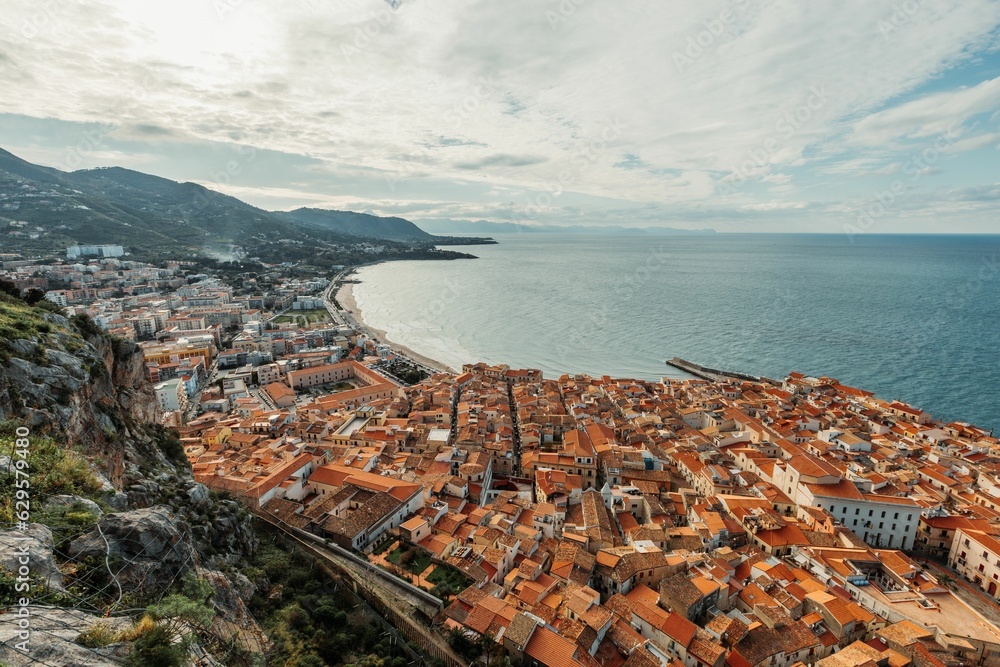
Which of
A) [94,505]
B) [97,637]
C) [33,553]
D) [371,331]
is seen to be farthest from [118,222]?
[97,637]

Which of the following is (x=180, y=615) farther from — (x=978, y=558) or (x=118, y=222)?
(x=118, y=222)

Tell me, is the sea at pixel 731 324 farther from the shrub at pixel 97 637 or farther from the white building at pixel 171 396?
the shrub at pixel 97 637

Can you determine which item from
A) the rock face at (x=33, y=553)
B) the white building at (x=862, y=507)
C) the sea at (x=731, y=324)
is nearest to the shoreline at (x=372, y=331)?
the sea at (x=731, y=324)

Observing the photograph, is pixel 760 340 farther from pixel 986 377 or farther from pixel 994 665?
pixel 994 665

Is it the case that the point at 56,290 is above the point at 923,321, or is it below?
below

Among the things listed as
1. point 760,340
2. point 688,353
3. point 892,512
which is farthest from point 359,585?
point 760,340

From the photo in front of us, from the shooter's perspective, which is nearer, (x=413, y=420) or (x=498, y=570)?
(x=498, y=570)
